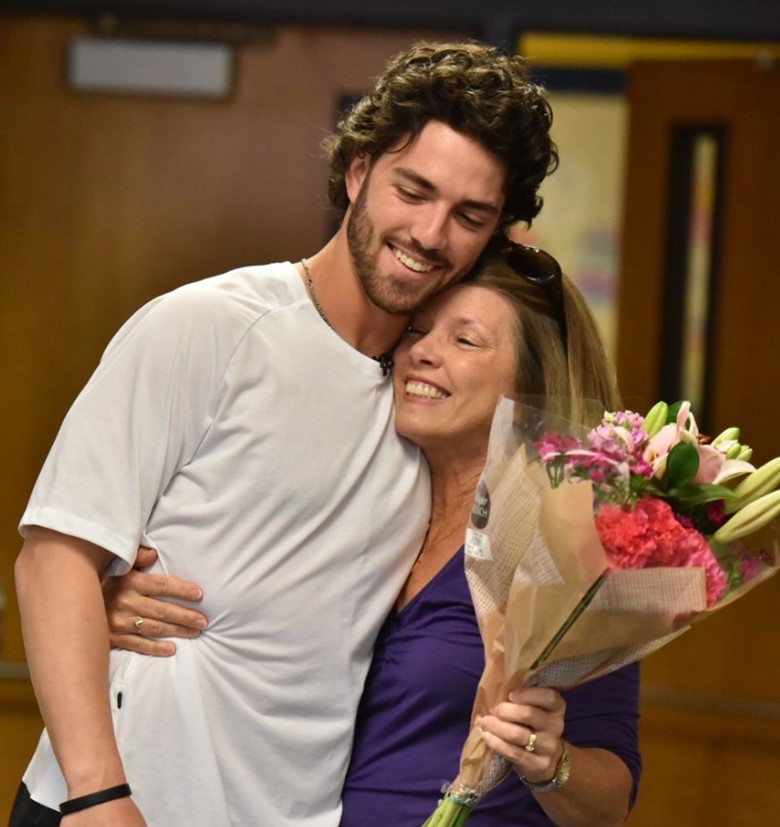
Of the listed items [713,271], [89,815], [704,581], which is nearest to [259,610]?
[89,815]

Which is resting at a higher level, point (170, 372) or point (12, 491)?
point (170, 372)

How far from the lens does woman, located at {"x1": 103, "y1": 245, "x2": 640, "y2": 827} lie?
6.27 ft

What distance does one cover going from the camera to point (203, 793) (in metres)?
1.84

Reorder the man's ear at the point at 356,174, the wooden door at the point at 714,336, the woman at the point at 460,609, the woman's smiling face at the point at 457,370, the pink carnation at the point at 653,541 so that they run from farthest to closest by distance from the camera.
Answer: the wooden door at the point at 714,336 < the man's ear at the point at 356,174 < the woman's smiling face at the point at 457,370 < the woman at the point at 460,609 < the pink carnation at the point at 653,541

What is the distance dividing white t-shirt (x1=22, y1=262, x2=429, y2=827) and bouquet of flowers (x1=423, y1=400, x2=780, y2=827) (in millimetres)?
268

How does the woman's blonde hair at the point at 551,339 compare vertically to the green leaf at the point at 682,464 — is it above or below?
above

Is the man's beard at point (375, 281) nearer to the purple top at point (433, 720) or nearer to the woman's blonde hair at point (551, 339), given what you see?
the woman's blonde hair at point (551, 339)

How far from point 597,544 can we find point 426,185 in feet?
2.23

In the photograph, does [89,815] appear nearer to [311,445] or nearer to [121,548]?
[121,548]

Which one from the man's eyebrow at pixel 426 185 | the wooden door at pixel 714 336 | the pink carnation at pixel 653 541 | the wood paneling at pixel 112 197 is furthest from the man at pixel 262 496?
the wooden door at pixel 714 336

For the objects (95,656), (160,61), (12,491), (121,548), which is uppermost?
(160,61)

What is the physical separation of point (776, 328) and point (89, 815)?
10.7ft

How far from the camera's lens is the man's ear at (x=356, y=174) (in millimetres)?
2117

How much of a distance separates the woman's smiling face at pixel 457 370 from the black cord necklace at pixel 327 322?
0.02 m
